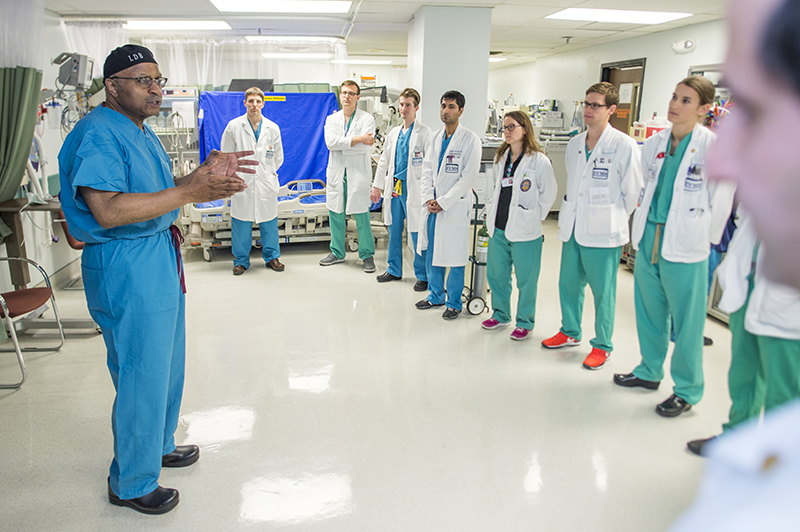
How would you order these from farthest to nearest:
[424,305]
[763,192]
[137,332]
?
[424,305]
[137,332]
[763,192]

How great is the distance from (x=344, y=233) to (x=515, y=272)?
2.38 metres

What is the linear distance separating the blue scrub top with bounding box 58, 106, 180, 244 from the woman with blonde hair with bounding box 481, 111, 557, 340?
2.21m

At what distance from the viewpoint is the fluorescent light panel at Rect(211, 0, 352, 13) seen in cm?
522

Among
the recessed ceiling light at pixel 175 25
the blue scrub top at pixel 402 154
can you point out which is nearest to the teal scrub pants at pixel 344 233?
the blue scrub top at pixel 402 154

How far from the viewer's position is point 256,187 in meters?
5.12

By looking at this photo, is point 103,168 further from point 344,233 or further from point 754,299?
point 344,233

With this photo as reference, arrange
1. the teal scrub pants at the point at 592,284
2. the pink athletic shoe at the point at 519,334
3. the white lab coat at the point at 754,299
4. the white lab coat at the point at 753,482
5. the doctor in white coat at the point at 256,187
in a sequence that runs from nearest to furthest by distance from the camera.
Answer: the white lab coat at the point at 753,482 < the white lab coat at the point at 754,299 < the teal scrub pants at the point at 592,284 < the pink athletic shoe at the point at 519,334 < the doctor in white coat at the point at 256,187

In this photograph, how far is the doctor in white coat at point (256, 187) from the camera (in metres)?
5.07

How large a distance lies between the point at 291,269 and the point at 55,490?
329 centimetres

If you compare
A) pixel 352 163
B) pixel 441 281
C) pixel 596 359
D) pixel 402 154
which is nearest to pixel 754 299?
pixel 596 359

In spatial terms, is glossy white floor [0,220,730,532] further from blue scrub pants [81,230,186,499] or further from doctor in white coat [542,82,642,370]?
doctor in white coat [542,82,642,370]

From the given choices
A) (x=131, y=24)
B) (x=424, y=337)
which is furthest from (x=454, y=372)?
(x=131, y=24)

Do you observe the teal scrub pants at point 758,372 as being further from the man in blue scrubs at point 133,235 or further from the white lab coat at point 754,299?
the man in blue scrubs at point 133,235

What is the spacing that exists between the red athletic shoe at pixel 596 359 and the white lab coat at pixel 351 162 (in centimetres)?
277
